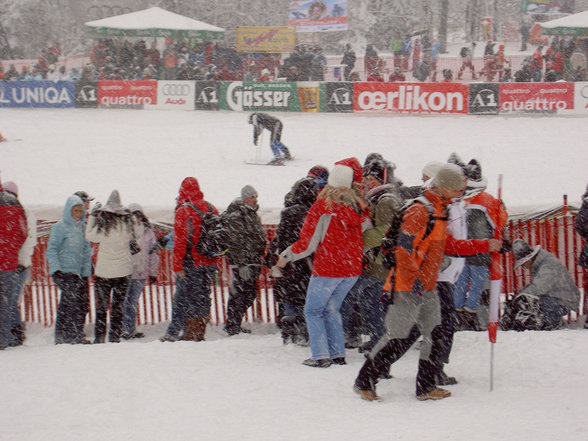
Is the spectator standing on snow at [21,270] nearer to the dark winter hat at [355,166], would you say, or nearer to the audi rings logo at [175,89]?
the dark winter hat at [355,166]

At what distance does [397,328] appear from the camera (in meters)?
5.00

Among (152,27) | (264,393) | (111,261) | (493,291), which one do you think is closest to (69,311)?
(111,261)

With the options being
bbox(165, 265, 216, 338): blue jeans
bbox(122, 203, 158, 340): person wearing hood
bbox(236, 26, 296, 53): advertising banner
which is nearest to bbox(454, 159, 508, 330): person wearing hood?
bbox(165, 265, 216, 338): blue jeans

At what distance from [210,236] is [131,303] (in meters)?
1.79

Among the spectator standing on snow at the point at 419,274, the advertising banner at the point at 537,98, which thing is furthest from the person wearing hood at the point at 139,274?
the advertising banner at the point at 537,98

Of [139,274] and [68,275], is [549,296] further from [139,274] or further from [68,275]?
[68,275]

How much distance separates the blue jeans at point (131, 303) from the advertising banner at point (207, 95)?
1589 cm

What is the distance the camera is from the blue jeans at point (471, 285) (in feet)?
22.4

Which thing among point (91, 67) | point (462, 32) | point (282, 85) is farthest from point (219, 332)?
point (462, 32)

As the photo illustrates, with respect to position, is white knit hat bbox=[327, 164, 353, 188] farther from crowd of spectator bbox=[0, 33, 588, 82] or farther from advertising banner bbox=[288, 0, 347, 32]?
advertising banner bbox=[288, 0, 347, 32]

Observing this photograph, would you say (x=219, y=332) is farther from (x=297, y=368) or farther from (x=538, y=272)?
(x=538, y=272)

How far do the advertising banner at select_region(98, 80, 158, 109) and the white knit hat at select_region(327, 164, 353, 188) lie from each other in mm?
19657

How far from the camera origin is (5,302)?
6.86 m

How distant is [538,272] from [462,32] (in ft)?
194
